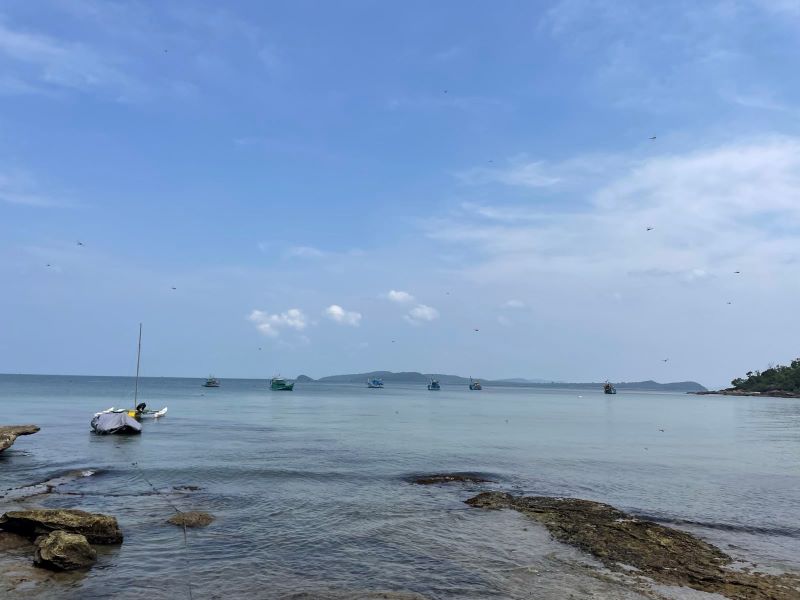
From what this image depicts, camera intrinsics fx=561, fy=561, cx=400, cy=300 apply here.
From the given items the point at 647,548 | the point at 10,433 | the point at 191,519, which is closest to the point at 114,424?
the point at 10,433

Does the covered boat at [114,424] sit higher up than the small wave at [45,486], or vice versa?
the covered boat at [114,424]

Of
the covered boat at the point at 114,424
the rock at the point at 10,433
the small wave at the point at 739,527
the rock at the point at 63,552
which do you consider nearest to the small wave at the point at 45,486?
the rock at the point at 10,433

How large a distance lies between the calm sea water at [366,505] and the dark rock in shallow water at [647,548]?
963mm

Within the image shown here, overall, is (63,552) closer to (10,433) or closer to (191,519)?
(191,519)

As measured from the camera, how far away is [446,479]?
28797 mm

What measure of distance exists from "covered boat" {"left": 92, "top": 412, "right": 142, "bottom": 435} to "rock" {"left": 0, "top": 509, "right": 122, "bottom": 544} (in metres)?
33.8

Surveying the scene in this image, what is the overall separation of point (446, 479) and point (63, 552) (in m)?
18.3

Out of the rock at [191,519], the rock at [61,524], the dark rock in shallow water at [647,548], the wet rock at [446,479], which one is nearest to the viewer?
the dark rock in shallow water at [647,548]

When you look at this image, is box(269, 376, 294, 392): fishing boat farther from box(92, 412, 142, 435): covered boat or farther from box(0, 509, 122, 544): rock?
box(0, 509, 122, 544): rock

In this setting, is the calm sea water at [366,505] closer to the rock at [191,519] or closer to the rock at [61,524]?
the rock at [191,519]

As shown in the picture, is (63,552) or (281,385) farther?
(281,385)

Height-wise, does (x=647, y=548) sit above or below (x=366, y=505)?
above

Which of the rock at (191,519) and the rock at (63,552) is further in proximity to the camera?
the rock at (191,519)

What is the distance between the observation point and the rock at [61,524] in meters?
16.4
